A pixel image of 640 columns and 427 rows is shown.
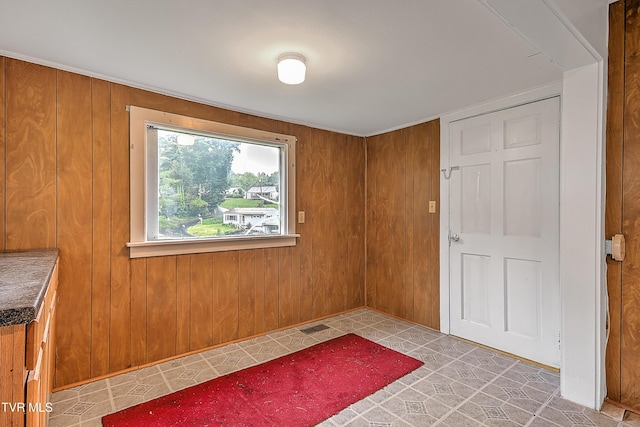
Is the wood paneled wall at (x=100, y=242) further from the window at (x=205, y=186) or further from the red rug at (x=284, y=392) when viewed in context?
the red rug at (x=284, y=392)

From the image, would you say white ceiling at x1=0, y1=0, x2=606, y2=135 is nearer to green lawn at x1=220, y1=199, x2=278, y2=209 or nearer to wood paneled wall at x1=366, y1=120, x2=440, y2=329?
wood paneled wall at x1=366, y1=120, x2=440, y2=329

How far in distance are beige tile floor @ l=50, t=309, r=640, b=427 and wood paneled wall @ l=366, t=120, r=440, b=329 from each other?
61cm

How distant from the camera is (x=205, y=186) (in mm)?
2738

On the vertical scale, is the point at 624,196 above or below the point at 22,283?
above

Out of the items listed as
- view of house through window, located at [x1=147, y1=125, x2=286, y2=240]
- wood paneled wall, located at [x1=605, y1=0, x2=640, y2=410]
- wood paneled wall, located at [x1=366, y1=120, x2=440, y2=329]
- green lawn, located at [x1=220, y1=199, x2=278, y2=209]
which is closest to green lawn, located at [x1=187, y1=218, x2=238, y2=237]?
view of house through window, located at [x1=147, y1=125, x2=286, y2=240]

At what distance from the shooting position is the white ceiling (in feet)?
4.90

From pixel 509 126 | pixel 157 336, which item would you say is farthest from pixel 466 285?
pixel 157 336

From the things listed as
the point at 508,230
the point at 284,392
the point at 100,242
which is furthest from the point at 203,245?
the point at 508,230

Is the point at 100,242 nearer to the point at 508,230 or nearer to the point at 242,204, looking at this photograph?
the point at 242,204

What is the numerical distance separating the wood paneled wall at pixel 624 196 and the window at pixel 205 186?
2470 millimetres

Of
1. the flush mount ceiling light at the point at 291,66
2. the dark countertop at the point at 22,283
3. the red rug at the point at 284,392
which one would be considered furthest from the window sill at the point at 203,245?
the flush mount ceiling light at the point at 291,66

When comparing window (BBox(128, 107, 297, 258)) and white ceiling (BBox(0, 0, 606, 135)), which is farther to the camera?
window (BBox(128, 107, 297, 258))

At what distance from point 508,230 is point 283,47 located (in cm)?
228

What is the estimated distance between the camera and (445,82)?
2.33m
